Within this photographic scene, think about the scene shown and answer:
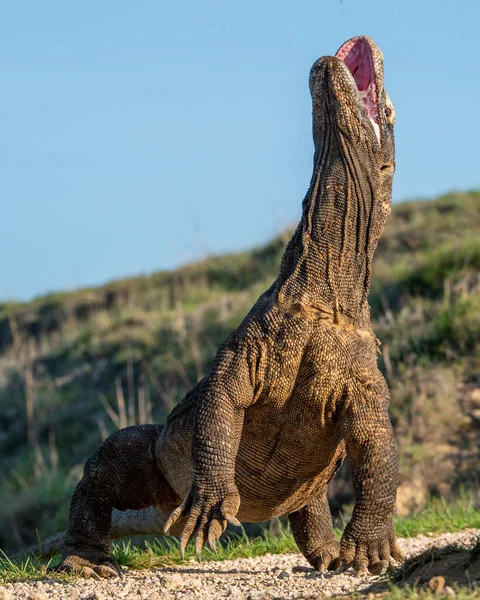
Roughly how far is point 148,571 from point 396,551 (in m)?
1.75

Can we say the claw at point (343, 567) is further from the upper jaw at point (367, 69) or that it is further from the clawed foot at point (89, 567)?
the upper jaw at point (367, 69)

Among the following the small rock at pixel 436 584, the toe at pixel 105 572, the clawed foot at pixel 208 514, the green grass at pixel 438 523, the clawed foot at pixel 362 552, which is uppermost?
the clawed foot at pixel 208 514

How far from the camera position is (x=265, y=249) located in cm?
2667

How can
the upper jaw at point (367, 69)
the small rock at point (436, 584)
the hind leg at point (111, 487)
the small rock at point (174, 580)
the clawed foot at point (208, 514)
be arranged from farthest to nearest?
the hind leg at point (111, 487) → the small rock at point (174, 580) → the upper jaw at point (367, 69) → the clawed foot at point (208, 514) → the small rock at point (436, 584)

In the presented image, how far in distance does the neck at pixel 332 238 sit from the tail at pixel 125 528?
7.41 ft

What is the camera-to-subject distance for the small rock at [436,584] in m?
4.12

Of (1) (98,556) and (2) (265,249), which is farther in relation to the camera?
(2) (265,249)

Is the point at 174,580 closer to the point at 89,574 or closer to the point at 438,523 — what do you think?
the point at 89,574

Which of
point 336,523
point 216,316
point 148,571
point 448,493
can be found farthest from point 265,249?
point 148,571

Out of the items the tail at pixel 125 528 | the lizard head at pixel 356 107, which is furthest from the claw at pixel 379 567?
the tail at pixel 125 528

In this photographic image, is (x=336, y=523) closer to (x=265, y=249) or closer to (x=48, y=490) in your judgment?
(x=48, y=490)

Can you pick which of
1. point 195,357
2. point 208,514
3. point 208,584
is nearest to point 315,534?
point 208,584

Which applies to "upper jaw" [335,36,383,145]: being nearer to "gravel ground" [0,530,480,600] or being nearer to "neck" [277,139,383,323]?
"neck" [277,139,383,323]

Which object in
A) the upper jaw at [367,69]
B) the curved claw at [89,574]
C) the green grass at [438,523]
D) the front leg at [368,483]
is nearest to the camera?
the front leg at [368,483]
